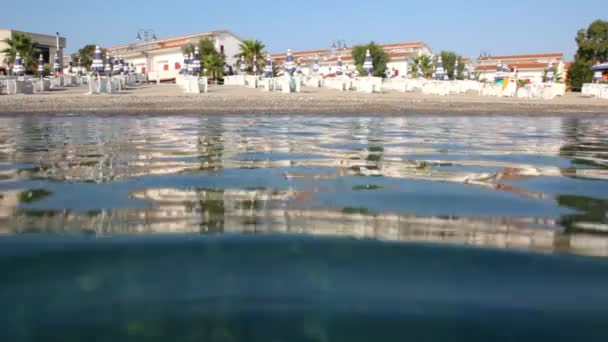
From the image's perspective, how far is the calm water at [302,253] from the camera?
3.92ft

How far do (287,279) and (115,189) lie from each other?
1744mm

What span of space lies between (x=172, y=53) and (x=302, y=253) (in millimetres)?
63713

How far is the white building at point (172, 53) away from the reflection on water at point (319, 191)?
55.2 metres

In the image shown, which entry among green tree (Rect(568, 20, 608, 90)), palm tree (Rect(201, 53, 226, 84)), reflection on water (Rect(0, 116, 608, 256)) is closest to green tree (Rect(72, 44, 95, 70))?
palm tree (Rect(201, 53, 226, 84))

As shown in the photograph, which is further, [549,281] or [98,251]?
[98,251]

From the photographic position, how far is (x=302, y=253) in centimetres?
171

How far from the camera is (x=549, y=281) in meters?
1.46

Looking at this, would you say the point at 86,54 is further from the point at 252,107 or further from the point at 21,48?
the point at 252,107

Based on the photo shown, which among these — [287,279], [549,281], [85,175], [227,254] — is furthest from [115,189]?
[549,281]

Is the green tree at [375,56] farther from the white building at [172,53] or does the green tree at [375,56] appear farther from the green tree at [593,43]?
the green tree at [593,43]

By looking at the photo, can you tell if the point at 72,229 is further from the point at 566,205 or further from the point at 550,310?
the point at 566,205

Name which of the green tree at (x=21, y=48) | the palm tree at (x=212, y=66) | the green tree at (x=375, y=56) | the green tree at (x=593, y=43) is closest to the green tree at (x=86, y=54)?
the green tree at (x=21, y=48)

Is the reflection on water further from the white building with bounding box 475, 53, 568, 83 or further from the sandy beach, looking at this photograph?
the white building with bounding box 475, 53, 568, 83

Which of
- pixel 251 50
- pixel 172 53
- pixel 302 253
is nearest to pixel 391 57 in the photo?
pixel 251 50
